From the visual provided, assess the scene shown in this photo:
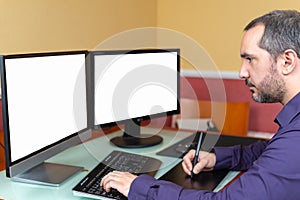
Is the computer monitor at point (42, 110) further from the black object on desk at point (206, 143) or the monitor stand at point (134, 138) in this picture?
the black object on desk at point (206, 143)

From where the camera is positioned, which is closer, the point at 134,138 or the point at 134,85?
the point at 134,85

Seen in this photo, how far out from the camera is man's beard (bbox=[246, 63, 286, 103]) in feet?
3.49

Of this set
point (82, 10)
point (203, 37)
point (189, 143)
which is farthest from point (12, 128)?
point (203, 37)

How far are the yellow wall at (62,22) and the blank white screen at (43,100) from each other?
1.24 ft

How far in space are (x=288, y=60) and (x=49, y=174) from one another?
2.82ft

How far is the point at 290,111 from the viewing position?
3.49ft

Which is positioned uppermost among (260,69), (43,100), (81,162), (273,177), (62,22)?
(62,22)

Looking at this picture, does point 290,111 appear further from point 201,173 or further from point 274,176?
point 201,173

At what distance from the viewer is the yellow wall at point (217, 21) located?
7.60ft

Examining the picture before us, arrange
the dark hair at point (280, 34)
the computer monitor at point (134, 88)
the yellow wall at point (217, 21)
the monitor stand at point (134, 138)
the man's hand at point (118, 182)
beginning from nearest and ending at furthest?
the dark hair at point (280, 34) → the man's hand at point (118, 182) → the computer monitor at point (134, 88) → the monitor stand at point (134, 138) → the yellow wall at point (217, 21)

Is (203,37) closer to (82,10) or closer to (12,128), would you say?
(82,10)

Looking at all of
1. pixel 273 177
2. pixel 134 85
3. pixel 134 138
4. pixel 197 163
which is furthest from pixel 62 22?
pixel 273 177

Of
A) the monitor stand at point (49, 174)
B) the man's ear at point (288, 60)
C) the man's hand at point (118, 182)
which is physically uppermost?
the man's ear at point (288, 60)

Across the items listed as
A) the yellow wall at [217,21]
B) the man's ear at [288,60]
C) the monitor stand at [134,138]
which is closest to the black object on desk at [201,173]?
the monitor stand at [134,138]
